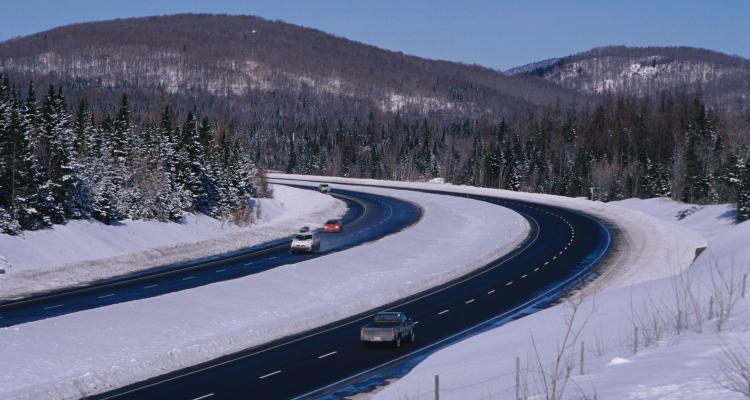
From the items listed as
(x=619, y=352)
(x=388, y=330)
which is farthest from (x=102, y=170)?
(x=619, y=352)

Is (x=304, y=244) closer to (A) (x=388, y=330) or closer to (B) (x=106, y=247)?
(B) (x=106, y=247)

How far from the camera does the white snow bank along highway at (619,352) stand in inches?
513

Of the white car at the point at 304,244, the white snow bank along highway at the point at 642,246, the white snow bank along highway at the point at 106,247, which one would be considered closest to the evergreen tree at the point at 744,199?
the white snow bank along highway at the point at 642,246

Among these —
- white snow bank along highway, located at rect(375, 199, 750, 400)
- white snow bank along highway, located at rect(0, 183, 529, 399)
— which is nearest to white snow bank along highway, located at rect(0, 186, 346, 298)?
white snow bank along highway, located at rect(0, 183, 529, 399)

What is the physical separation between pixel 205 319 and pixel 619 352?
20.1 metres

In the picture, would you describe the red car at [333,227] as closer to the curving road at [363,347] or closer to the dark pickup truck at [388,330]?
the curving road at [363,347]

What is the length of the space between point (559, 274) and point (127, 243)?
31933 millimetres

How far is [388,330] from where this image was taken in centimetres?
2919

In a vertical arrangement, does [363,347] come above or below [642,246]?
below

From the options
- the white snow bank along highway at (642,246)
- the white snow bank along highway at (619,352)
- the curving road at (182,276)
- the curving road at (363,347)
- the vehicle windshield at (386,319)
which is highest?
the white snow bank along highway at (619,352)

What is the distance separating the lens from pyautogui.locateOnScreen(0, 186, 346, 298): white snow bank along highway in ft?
148

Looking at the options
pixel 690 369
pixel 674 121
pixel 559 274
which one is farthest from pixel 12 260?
pixel 674 121

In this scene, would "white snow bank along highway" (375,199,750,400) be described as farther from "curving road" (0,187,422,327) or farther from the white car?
the white car

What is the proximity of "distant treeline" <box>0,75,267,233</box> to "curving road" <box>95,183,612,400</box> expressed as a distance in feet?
94.9
